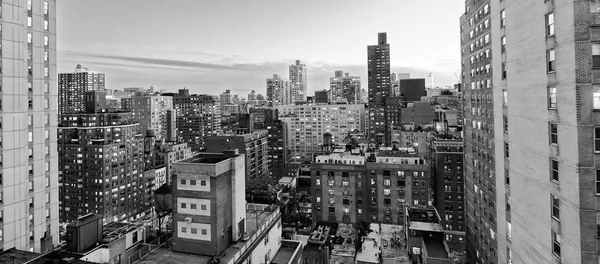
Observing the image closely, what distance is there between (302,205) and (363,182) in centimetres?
4177

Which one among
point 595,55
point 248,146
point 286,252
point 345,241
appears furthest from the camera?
point 248,146

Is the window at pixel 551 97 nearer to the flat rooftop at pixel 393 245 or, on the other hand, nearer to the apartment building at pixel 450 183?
the flat rooftop at pixel 393 245

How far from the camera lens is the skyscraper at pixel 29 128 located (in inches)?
1908

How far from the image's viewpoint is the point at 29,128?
2185 inches

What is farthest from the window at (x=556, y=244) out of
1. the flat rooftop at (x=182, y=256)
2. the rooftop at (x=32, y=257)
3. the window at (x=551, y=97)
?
the rooftop at (x=32, y=257)

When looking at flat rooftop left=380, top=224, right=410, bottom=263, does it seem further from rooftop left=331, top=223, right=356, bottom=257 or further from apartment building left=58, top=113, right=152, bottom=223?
apartment building left=58, top=113, right=152, bottom=223

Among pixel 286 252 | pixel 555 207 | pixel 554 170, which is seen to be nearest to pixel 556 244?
pixel 555 207

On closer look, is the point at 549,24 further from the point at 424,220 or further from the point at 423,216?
the point at 423,216

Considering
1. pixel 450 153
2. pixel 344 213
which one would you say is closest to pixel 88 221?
pixel 344 213

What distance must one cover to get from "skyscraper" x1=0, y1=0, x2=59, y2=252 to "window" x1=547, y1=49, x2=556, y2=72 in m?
61.9

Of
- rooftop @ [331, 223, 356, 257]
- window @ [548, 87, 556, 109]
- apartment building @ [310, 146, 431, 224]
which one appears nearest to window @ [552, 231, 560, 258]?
window @ [548, 87, 556, 109]

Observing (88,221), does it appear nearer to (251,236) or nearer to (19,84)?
(251,236)

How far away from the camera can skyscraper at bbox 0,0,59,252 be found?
48.5 m

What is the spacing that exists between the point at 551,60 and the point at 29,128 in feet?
222
